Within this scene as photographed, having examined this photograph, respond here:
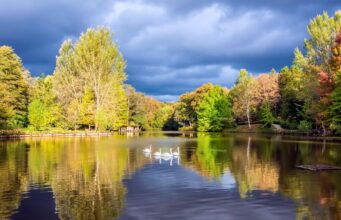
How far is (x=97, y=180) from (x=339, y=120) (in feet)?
136

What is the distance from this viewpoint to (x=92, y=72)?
247 feet

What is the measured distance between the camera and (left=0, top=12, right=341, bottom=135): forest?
59.6 m

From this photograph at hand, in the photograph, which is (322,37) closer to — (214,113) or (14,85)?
(214,113)

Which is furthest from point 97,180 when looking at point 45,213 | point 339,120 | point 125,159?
point 339,120

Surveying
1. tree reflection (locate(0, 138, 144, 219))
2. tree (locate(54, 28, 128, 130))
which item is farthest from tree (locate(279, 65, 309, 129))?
tree reflection (locate(0, 138, 144, 219))

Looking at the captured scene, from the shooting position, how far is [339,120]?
5150 centimetres

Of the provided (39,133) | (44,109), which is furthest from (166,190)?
(44,109)

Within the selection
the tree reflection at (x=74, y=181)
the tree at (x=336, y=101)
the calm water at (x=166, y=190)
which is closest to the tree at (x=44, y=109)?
the tree reflection at (x=74, y=181)

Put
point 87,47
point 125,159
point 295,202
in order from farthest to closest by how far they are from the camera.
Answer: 1. point 87,47
2. point 125,159
3. point 295,202

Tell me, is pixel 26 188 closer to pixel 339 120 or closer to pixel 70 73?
pixel 339 120

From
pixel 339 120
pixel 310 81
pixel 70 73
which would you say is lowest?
pixel 339 120

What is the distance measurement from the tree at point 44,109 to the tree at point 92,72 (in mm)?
2176

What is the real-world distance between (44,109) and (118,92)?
60.9 feet

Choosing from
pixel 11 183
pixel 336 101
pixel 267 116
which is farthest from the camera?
pixel 267 116
